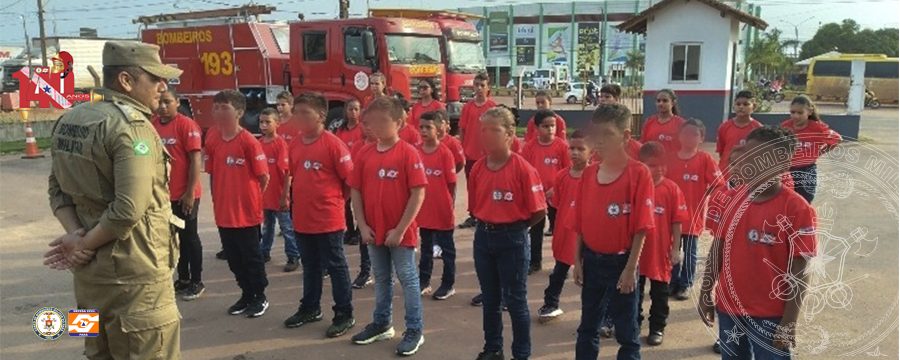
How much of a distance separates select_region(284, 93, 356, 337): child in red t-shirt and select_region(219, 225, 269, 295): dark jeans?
0.45 m

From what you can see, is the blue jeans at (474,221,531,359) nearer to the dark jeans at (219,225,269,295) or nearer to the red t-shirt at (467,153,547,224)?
the red t-shirt at (467,153,547,224)

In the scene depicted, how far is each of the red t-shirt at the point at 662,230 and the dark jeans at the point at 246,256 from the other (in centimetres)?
273

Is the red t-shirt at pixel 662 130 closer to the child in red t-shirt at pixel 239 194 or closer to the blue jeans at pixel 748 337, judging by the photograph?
the blue jeans at pixel 748 337

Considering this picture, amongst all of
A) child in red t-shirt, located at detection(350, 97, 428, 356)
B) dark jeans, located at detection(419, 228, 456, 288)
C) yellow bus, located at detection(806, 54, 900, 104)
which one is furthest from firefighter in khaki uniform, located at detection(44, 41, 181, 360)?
yellow bus, located at detection(806, 54, 900, 104)

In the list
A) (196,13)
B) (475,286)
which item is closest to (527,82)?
(196,13)

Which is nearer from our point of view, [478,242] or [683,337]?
[478,242]

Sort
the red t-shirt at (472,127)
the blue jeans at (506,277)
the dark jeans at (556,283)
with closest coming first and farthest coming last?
1. the blue jeans at (506,277)
2. the dark jeans at (556,283)
3. the red t-shirt at (472,127)

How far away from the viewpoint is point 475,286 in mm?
5316

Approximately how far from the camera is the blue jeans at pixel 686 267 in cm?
463

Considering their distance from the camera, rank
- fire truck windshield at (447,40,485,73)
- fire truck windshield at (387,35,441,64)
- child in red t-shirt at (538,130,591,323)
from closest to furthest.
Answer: child in red t-shirt at (538,130,591,323), fire truck windshield at (387,35,441,64), fire truck windshield at (447,40,485,73)

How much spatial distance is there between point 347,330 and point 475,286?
4.41 ft

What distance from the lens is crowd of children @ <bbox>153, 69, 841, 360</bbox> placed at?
2818mm

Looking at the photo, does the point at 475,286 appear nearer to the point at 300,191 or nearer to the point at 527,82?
the point at 300,191

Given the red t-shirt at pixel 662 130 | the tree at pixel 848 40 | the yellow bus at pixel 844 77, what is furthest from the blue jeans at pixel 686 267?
the tree at pixel 848 40
